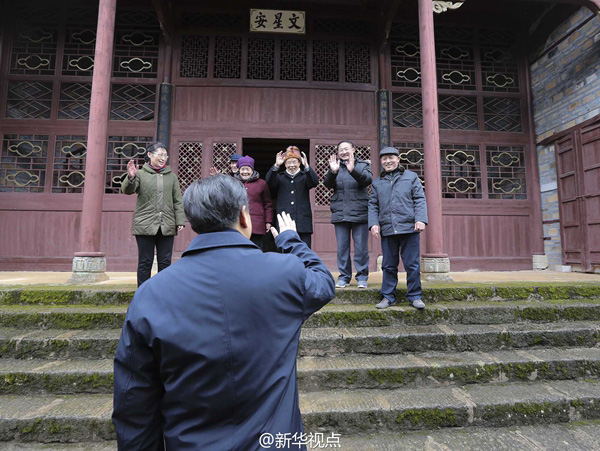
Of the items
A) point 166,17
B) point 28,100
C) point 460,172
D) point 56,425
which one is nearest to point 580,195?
point 460,172

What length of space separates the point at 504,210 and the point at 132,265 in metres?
6.67

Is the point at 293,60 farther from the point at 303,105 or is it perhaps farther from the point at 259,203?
the point at 259,203

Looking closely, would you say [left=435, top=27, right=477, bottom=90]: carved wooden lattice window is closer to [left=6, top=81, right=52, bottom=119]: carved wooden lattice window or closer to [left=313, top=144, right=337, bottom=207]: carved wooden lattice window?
[left=313, top=144, right=337, bottom=207]: carved wooden lattice window

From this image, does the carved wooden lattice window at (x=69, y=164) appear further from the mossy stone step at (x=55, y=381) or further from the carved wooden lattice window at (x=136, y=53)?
the mossy stone step at (x=55, y=381)

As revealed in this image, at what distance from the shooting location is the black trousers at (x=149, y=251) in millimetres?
3531

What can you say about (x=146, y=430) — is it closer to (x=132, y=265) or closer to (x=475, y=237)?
(x=132, y=265)

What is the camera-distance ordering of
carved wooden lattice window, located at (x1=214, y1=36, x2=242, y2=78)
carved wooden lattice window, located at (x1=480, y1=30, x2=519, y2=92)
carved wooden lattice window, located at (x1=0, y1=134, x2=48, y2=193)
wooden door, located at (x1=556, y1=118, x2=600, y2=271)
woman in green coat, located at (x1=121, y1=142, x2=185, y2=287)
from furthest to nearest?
1. carved wooden lattice window, located at (x1=480, y1=30, x2=519, y2=92)
2. carved wooden lattice window, located at (x1=214, y1=36, x2=242, y2=78)
3. carved wooden lattice window, located at (x1=0, y1=134, x2=48, y2=193)
4. wooden door, located at (x1=556, y1=118, x2=600, y2=271)
5. woman in green coat, located at (x1=121, y1=142, x2=185, y2=287)

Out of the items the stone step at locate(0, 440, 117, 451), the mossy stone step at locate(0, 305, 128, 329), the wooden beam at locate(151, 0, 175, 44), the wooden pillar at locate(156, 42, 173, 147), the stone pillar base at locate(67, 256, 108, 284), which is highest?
the wooden beam at locate(151, 0, 175, 44)

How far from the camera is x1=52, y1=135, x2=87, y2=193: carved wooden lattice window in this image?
600 centimetres

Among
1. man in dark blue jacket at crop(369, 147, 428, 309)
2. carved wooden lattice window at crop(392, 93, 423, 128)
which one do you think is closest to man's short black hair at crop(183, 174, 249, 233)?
man in dark blue jacket at crop(369, 147, 428, 309)

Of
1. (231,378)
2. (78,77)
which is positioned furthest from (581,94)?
(78,77)

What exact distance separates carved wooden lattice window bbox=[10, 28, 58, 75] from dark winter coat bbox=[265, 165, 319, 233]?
5.12 meters

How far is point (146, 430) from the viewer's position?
92 centimetres

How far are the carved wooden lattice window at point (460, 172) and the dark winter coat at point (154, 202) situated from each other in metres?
4.84
